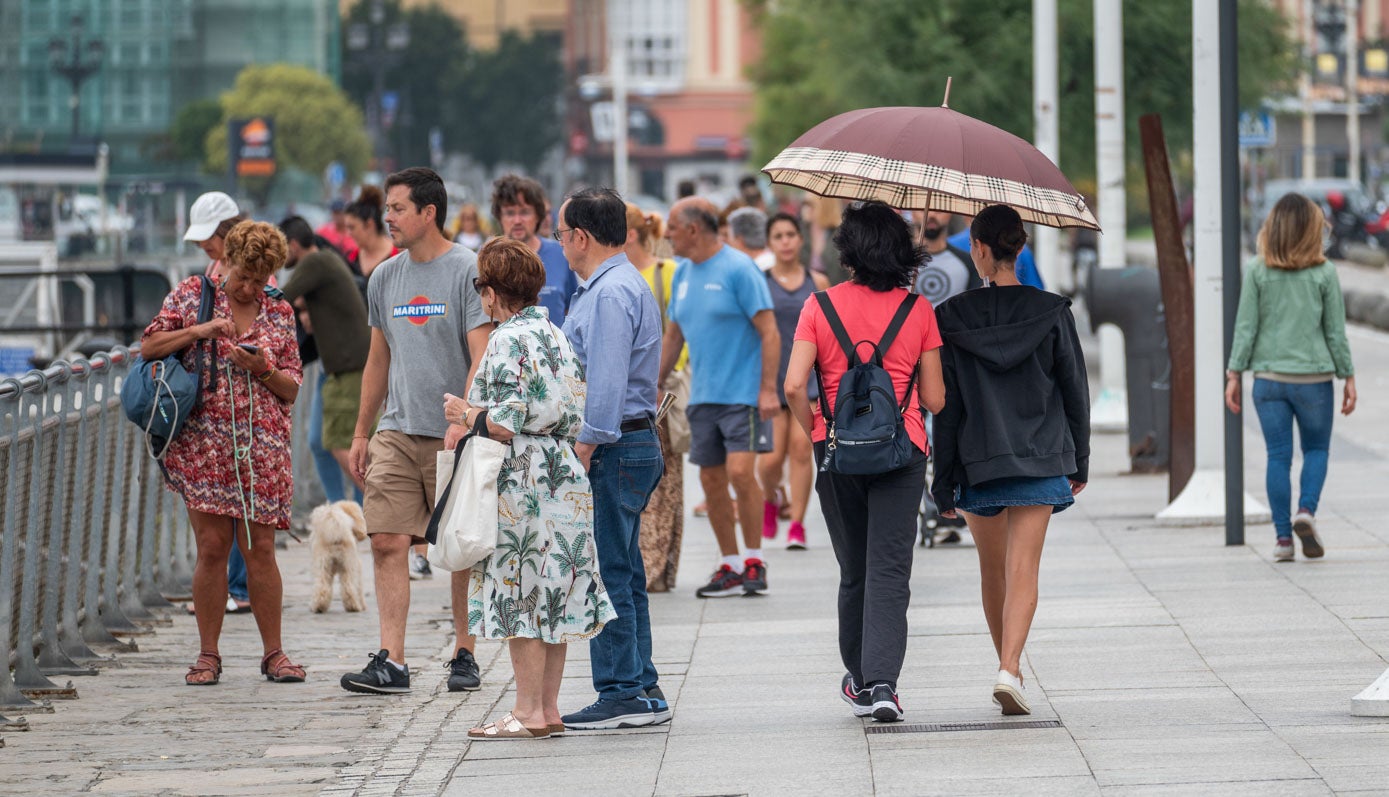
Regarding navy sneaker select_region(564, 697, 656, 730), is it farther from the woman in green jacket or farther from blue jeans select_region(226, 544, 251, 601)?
the woman in green jacket

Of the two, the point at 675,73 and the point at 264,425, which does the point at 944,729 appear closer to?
the point at 264,425

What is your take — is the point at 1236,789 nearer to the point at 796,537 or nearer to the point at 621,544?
the point at 621,544

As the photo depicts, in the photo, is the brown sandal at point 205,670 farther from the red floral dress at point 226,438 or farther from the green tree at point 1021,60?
the green tree at point 1021,60

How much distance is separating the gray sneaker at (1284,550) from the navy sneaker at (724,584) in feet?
8.14

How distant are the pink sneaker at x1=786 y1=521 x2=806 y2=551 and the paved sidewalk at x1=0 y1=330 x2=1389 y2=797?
2.50 ft

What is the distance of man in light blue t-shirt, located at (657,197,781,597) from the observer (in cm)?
995

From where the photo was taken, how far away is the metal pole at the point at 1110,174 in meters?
15.4

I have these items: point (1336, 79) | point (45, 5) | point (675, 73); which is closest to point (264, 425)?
point (45, 5)

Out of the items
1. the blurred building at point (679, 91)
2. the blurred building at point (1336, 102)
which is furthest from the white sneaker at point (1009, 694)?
the blurred building at point (679, 91)

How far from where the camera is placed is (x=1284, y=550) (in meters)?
10.0

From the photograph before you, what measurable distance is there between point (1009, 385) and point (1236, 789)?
1.57 metres

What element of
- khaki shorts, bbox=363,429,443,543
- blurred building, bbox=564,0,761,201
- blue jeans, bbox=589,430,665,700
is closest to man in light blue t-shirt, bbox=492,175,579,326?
khaki shorts, bbox=363,429,443,543

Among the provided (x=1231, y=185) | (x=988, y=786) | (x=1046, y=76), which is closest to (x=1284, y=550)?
(x=1231, y=185)

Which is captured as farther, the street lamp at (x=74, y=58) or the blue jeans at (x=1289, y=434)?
the street lamp at (x=74, y=58)
